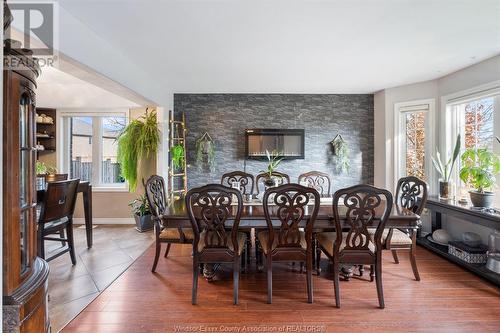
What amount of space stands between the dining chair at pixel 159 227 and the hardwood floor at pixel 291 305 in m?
0.38

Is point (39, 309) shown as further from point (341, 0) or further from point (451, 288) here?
point (451, 288)

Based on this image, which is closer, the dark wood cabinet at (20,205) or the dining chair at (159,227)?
the dark wood cabinet at (20,205)

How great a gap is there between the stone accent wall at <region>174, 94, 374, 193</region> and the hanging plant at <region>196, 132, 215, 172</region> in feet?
0.32

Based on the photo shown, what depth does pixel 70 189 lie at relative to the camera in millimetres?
2938

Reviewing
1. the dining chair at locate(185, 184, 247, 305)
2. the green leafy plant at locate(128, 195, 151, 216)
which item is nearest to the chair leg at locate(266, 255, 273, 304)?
the dining chair at locate(185, 184, 247, 305)

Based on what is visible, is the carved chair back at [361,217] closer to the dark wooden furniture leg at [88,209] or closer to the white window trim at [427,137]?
the white window trim at [427,137]

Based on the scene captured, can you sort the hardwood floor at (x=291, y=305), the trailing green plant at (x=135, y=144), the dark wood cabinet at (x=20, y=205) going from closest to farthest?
the dark wood cabinet at (x=20, y=205) → the hardwood floor at (x=291, y=305) → the trailing green plant at (x=135, y=144)

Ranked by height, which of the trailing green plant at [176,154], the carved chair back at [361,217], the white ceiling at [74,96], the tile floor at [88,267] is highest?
the white ceiling at [74,96]

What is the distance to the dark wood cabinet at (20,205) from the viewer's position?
1013 millimetres

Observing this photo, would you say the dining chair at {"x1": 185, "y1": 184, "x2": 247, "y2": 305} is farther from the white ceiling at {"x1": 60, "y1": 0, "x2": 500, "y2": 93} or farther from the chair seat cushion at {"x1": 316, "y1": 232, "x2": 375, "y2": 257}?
the white ceiling at {"x1": 60, "y1": 0, "x2": 500, "y2": 93}

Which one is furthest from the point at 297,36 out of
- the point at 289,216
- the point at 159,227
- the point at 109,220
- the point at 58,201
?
the point at 109,220

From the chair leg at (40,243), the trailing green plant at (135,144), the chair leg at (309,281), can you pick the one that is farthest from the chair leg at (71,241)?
the chair leg at (309,281)

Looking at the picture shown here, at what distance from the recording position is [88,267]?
295 centimetres

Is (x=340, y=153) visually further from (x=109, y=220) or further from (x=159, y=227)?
(x=109, y=220)
